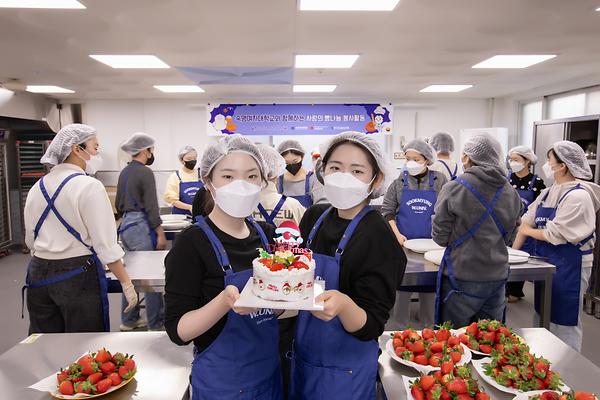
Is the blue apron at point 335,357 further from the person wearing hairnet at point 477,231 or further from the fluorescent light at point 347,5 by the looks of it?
the fluorescent light at point 347,5

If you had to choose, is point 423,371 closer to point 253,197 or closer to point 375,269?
point 375,269

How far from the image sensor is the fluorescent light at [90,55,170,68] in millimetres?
5036

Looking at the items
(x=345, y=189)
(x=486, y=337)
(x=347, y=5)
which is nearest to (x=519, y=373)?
(x=486, y=337)

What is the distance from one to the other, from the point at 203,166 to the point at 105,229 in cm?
110

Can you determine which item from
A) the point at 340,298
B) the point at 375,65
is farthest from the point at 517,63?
the point at 340,298

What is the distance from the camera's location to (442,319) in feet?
8.87

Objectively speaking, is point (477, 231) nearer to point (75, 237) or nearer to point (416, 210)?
point (416, 210)

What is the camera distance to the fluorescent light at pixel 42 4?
125 inches

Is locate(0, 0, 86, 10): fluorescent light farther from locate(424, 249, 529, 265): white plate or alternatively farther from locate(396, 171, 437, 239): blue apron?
locate(424, 249, 529, 265): white plate

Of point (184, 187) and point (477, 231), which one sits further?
point (184, 187)

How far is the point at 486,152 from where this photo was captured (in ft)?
8.38

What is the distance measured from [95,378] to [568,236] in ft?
10.4

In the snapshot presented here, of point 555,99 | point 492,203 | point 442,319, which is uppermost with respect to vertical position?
point 555,99

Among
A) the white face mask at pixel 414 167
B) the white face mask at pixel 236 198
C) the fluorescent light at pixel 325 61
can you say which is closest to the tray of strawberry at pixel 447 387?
the white face mask at pixel 236 198
